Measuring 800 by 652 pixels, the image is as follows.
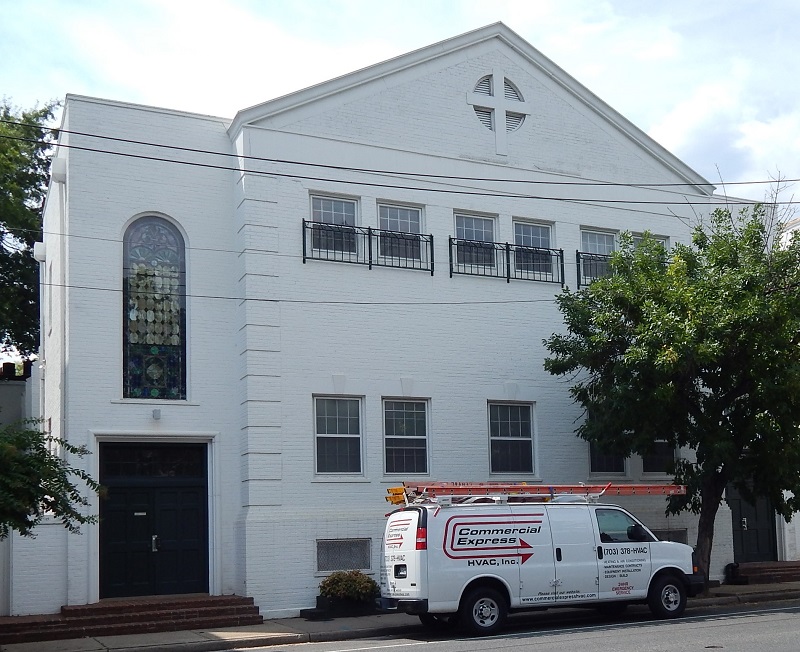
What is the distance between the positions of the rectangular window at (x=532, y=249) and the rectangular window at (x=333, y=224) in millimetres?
3735

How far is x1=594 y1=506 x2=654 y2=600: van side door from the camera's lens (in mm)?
16297

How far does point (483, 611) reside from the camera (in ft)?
50.1

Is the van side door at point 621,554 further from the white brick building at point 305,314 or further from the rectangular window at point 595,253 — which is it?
the rectangular window at point 595,253

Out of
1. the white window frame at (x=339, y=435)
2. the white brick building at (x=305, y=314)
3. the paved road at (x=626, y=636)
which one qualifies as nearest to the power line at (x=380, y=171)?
the white brick building at (x=305, y=314)

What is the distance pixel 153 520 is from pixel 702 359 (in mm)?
9870

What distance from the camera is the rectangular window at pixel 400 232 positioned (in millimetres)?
20328

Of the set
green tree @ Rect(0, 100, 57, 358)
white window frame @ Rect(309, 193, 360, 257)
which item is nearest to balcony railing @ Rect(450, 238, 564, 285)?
white window frame @ Rect(309, 193, 360, 257)

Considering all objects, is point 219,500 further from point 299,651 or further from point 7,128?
point 7,128

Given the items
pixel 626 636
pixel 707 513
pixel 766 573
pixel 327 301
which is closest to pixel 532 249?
pixel 327 301

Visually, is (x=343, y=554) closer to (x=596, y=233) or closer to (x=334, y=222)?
(x=334, y=222)

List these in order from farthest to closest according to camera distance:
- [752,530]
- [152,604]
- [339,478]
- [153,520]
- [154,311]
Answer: [752,530] → [339,478] → [154,311] → [153,520] → [152,604]

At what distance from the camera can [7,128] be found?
98.9 feet

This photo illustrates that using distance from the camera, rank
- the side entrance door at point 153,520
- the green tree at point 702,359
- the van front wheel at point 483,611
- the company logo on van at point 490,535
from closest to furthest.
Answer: the van front wheel at point 483,611 < the company logo on van at point 490,535 < the side entrance door at point 153,520 < the green tree at point 702,359

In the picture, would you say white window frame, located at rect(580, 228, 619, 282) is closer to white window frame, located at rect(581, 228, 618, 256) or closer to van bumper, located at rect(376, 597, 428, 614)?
white window frame, located at rect(581, 228, 618, 256)
